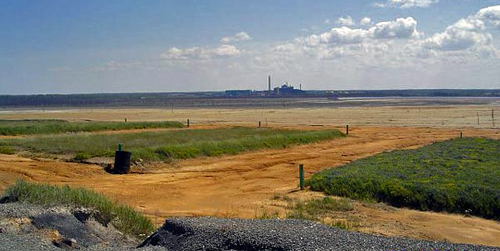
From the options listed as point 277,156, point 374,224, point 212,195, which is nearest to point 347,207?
point 374,224

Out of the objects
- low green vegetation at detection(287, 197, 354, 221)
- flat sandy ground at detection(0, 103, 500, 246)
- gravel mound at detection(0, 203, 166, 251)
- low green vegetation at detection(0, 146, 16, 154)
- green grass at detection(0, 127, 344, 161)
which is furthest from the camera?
low green vegetation at detection(0, 146, 16, 154)

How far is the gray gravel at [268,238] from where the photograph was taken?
874 cm

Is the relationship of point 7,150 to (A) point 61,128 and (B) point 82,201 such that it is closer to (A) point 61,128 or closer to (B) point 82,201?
(A) point 61,128

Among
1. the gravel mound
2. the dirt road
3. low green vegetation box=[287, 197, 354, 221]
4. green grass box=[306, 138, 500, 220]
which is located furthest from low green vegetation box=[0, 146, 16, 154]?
the gravel mound

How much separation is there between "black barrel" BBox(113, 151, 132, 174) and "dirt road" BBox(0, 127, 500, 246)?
57 cm

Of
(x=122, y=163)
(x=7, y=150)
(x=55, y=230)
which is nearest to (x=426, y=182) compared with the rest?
(x=55, y=230)

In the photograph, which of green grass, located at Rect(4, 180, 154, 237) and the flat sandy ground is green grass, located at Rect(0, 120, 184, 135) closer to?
the flat sandy ground

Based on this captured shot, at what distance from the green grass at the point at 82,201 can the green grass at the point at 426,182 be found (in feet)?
26.2

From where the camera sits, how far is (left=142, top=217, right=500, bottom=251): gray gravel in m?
8.74

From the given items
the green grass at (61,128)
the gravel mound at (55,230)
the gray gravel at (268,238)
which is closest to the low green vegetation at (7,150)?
the green grass at (61,128)

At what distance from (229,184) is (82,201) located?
9.76 m

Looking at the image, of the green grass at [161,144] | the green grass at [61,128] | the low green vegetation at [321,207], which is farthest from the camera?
the green grass at [61,128]

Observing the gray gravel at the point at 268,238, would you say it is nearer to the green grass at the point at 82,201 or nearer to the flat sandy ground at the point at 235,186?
the green grass at the point at 82,201

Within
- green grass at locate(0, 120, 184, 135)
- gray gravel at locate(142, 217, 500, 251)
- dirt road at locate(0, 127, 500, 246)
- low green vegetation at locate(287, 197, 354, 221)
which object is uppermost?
gray gravel at locate(142, 217, 500, 251)
